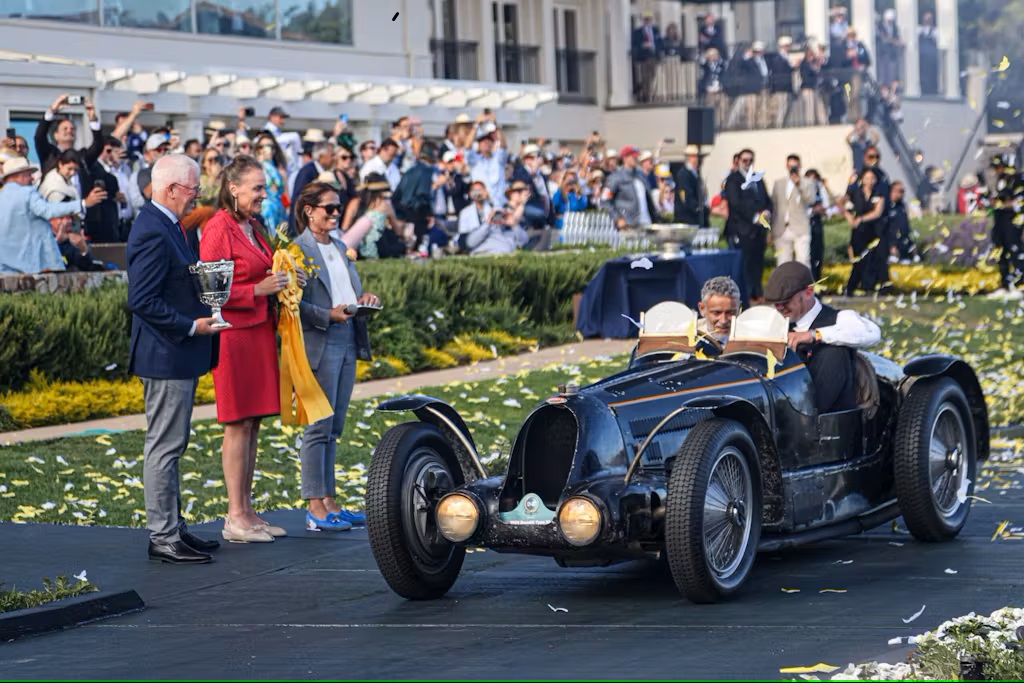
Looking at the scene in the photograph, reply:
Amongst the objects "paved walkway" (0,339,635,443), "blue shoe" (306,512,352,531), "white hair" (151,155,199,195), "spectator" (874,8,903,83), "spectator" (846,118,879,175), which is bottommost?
"blue shoe" (306,512,352,531)

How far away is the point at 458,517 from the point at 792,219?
19440mm

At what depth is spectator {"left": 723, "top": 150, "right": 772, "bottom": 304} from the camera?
26.5m

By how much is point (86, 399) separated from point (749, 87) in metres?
32.8

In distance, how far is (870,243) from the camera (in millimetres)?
27797

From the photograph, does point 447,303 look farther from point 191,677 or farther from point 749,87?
point 749,87

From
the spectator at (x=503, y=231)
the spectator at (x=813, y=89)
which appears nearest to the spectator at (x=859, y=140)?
the spectator at (x=813, y=89)

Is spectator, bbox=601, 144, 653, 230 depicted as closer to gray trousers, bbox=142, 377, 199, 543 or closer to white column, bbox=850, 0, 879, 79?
gray trousers, bbox=142, 377, 199, 543

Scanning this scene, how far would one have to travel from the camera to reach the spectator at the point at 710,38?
4634cm

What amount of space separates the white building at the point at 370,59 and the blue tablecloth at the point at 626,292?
21.6ft

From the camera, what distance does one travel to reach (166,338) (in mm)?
9406

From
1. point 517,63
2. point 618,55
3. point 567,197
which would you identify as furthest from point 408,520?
point 618,55

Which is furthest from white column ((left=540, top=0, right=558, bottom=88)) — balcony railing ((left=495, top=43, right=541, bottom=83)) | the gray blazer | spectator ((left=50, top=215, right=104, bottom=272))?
the gray blazer

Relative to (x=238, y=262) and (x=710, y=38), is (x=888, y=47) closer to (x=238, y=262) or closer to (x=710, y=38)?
(x=710, y=38)

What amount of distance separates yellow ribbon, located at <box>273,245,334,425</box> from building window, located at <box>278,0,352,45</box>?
22.9 meters
